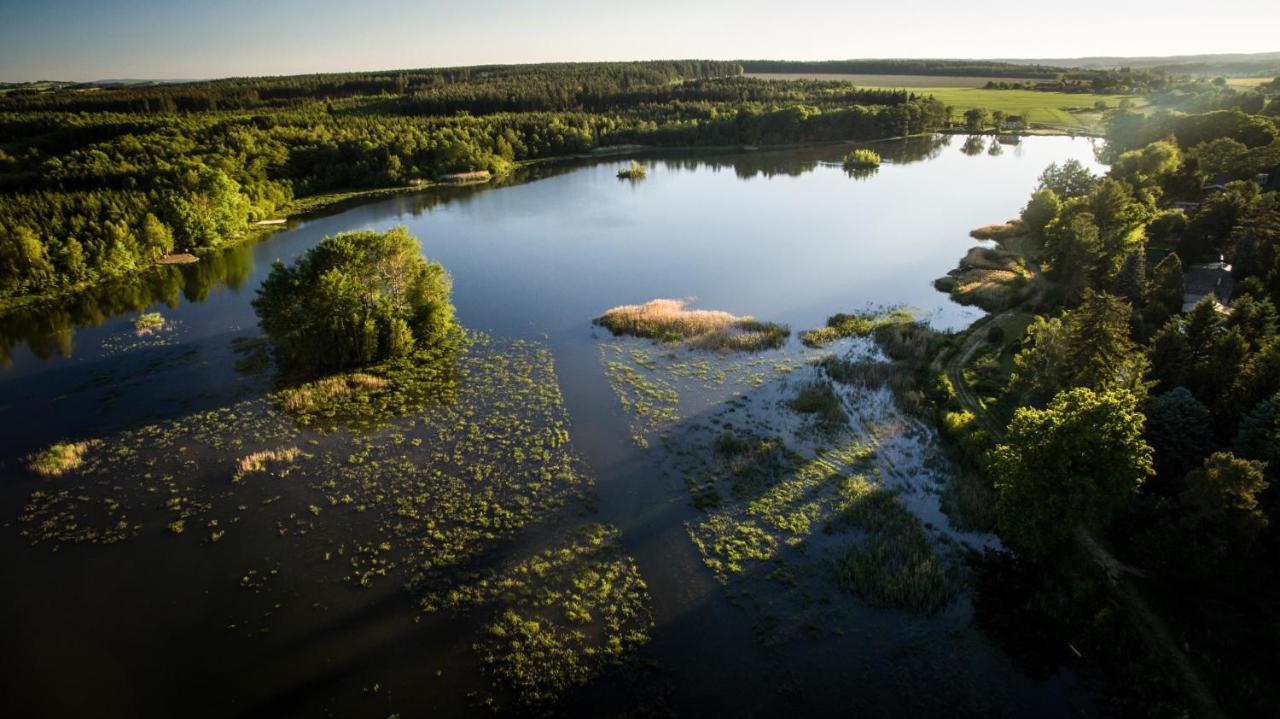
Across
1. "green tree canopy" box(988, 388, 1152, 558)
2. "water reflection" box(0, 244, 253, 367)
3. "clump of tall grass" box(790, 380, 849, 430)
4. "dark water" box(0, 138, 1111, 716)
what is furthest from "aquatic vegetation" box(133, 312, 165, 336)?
"green tree canopy" box(988, 388, 1152, 558)

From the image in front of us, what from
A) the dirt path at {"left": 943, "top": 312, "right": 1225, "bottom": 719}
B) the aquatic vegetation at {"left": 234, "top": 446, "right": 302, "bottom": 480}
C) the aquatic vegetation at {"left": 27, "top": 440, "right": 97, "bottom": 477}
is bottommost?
the dirt path at {"left": 943, "top": 312, "right": 1225, "bottom": 719}

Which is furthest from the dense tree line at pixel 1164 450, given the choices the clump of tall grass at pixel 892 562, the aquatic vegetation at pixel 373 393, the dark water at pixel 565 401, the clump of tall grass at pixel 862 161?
the clump of tall grass at pixel 862 161

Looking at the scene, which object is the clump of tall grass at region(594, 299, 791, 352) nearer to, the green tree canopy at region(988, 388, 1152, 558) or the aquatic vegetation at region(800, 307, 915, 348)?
the aquatic vegetation at region(800, 307, 915, 348)

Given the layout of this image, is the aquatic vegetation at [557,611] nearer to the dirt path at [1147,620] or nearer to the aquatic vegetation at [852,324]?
the dirt path at [1147,620]

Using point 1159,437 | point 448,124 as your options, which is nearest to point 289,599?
point 1159,437

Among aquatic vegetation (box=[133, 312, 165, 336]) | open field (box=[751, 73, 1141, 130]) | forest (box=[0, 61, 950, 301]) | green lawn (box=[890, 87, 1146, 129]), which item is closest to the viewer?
aquatic vegetation (box=[133, 312, 165, 336])

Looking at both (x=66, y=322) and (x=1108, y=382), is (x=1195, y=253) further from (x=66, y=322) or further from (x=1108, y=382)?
(x=66, y=322)
